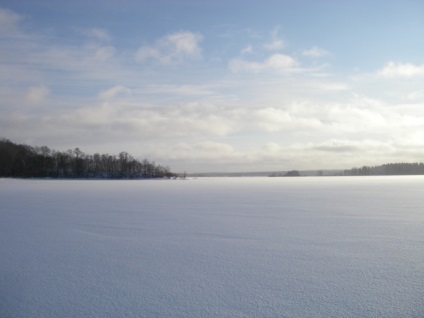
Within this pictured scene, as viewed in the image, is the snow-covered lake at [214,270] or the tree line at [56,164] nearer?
the snow-covered lake at [214,270]

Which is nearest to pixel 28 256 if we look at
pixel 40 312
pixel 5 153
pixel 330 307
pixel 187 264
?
pixel 40 312

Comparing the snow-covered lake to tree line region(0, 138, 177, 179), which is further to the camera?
tree line region(0, 138, 177, 179)

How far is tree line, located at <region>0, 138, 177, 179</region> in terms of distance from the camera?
66.7 m

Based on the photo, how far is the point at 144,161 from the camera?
114000 mm

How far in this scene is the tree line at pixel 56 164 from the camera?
6669cm

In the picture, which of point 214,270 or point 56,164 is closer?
point 214,270

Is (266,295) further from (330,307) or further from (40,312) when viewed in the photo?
(40,312)

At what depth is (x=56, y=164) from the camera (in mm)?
81438

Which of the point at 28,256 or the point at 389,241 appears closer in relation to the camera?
the point at 28,256

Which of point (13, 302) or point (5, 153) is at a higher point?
point (5, 153)

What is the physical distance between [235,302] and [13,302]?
2350 millimetres

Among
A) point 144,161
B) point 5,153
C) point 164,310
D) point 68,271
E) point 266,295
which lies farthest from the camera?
point 144,161

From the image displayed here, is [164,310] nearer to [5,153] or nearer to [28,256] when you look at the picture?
[28,256]

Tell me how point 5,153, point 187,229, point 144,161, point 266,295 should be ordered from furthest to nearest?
point 144,161, point 5,153, point 187,229, point 266,295
